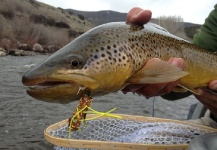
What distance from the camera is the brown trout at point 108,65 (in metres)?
1.68

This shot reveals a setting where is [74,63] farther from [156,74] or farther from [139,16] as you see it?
[139,16]

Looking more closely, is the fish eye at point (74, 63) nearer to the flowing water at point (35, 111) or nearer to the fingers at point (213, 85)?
the fingers at point (213, 85)

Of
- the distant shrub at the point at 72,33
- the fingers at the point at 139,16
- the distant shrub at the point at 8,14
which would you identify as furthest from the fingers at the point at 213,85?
the distant shrub at the point at 72,33

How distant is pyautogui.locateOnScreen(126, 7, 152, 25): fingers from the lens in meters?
2.23

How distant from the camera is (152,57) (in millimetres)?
2125

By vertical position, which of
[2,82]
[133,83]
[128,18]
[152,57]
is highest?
[128,18]

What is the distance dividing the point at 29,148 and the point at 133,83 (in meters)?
3.37

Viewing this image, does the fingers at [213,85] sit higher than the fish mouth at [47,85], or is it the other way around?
the fish mouth at [47,85]

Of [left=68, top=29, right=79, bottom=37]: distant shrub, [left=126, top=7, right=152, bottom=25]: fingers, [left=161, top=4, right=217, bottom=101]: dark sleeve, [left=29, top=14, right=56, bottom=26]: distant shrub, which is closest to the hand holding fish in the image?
[left=126, top=7, right=152, bottom=25]: fingers

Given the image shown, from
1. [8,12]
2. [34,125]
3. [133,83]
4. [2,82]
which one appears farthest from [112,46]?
[8,12]

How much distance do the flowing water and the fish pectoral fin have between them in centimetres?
331

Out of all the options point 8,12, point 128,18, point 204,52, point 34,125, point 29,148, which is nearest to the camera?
point 128,18

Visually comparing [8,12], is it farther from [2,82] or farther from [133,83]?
[133,83]

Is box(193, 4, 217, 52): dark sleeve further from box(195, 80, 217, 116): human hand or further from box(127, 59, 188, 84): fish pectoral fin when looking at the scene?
box(127, 59, 188, 84): fish pectoral fin
